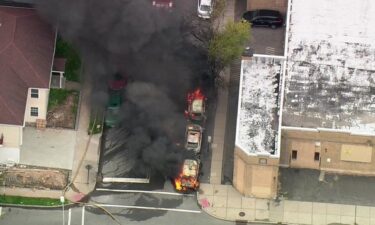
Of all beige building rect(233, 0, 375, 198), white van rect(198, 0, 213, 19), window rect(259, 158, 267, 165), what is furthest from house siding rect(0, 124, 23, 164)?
window rect(259, 158, 267, 165)

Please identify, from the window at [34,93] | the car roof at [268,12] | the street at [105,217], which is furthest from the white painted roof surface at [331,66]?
the window at [34,93]

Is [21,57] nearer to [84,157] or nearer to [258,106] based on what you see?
[84,157]

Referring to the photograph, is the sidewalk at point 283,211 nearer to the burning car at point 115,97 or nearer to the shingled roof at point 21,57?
the burning car at point 115,97

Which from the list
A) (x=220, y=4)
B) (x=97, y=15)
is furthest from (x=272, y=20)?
(x=97, y=15)

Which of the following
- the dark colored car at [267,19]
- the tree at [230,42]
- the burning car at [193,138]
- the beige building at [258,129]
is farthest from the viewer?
the dark colored car at [267,19]

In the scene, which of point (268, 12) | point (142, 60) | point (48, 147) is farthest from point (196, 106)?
point (48, 147)

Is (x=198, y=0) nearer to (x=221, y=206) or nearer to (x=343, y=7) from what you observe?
(x=343, y=7)
